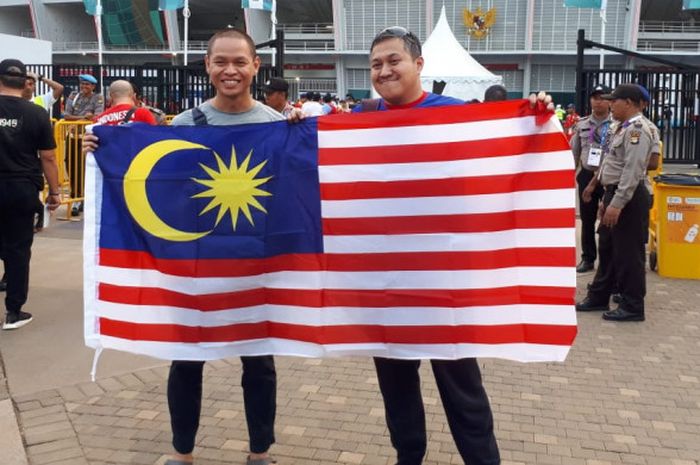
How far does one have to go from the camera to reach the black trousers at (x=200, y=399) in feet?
10.9

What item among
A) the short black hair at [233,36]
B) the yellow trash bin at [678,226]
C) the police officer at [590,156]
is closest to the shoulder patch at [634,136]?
the police officer at [590,156]

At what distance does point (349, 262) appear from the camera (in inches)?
126

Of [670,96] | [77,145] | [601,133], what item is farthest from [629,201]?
[670,96]

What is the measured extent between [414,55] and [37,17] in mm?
56265

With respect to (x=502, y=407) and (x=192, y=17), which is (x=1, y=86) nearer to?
(x=502, y=407)

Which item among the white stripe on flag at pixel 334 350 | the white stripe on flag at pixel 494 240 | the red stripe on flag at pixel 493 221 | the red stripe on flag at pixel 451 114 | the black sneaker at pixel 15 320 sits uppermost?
the red stripe on flag at pixel 451 114

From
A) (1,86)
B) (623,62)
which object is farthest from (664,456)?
(623,62)

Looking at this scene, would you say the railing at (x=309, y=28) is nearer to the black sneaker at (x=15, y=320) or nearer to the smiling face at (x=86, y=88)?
the smiling face at (x=86, y=88)

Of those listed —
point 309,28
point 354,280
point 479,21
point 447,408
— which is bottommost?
point 447,408

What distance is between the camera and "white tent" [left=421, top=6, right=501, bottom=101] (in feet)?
72.6

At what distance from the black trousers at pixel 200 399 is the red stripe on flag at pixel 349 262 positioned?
44 cm

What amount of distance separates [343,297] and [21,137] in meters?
3.74

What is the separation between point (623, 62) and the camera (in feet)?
144

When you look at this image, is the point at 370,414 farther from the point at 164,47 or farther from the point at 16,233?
the point at 164,47
